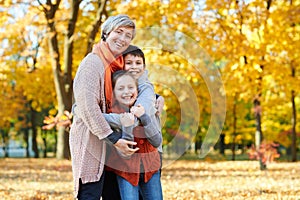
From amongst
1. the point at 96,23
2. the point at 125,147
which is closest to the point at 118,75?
the point at 125,147

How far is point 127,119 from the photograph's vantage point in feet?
10.9

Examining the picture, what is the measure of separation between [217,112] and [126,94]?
1.29 metres

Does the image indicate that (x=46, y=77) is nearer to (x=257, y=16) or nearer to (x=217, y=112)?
(x=257, y=16)

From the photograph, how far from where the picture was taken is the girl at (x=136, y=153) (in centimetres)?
339

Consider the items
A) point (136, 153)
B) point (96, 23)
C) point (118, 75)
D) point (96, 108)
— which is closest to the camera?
point (96, 108)

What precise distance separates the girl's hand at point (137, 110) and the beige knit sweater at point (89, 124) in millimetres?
189

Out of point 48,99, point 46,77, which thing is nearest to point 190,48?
point 46,77

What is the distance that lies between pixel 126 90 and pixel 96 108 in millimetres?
236

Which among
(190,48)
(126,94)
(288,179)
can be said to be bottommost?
(288,179)

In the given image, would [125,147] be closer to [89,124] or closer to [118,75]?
[89,124]

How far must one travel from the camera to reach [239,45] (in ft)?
39.8

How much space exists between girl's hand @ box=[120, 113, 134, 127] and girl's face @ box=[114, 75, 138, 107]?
0.36 ft

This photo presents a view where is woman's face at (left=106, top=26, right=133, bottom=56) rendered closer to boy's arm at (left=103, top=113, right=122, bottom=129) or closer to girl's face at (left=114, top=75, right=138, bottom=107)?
girl's face at (left=114, top=75, right=138, bottom=107)

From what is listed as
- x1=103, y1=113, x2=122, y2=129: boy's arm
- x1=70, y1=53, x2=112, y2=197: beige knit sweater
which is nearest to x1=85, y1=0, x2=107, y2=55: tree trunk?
x1=70, y1=53, x2=112, y2=197: beige knit sweater
